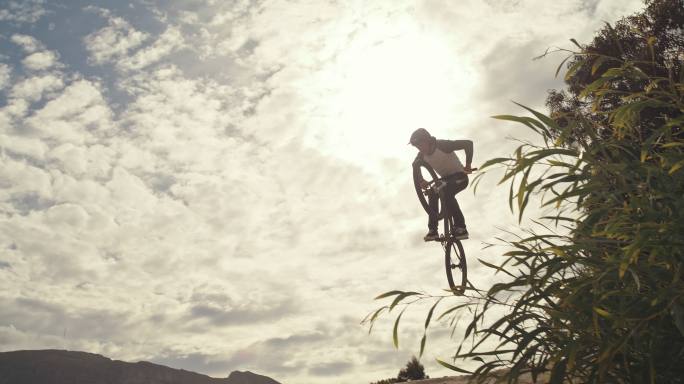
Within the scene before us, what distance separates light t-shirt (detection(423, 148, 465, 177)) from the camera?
348 inches

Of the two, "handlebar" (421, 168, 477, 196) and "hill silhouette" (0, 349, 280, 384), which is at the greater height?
"hill silhouette" (0, 349, 280, 384)

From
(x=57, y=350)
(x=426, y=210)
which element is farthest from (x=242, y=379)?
(x=426, y=210)

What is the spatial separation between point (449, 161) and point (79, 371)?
99.4 metres

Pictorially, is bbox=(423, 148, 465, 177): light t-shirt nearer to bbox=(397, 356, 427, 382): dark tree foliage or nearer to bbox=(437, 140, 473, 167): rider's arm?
→ bbox=(437, 140, 473, 167): rider's arm

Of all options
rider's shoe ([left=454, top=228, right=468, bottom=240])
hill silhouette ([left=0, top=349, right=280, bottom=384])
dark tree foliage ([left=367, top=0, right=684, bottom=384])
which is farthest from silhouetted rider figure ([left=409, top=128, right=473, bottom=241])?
hill silhouette ([left=0, top=349, right=280, bottom=384])

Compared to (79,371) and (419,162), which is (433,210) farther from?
(79,371)

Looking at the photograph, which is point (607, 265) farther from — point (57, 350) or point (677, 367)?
point (57, 350)

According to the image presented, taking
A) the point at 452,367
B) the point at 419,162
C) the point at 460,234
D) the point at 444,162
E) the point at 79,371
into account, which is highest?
the point at 79,371

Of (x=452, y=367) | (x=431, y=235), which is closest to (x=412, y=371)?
(x=431, y=235)

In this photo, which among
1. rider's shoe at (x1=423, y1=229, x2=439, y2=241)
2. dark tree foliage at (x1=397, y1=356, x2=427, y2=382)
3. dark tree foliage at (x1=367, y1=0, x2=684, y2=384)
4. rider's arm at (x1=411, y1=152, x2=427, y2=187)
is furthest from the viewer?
dark tree foliage at (x1=397, y1=356, x2=427, y2=382)

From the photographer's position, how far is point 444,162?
29.1 ft

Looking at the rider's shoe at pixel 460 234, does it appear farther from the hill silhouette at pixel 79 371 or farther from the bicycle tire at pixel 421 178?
the hill silhouette at pixel 79 371

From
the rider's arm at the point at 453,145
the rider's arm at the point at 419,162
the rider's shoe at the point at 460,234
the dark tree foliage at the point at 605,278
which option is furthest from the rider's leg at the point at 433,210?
the dark tree foliage at the point at 605,278

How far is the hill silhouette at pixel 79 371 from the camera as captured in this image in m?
88.6
